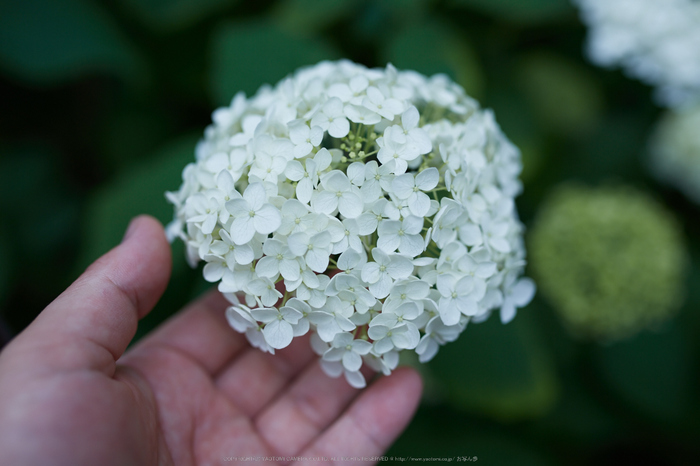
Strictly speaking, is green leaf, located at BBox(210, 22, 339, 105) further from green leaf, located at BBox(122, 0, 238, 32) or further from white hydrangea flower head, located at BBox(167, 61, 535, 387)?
white hydrangea flower head, located at BBox(167, 61, 535, 387)

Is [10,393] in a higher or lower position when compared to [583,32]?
lower

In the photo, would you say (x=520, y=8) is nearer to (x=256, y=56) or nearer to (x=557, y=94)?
(x=557, y=94)

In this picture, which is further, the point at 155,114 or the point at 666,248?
the point at 155,114

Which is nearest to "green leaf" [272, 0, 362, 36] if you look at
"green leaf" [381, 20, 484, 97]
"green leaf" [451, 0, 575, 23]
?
"green leaf" [381, 20, 484, 97]

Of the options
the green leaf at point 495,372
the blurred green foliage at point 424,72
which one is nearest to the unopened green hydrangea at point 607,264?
the blurred green foliage at point 424,72

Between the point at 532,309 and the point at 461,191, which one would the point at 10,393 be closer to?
the point at 461,191

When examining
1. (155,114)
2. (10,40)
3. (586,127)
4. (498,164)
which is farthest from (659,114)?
(10,40)

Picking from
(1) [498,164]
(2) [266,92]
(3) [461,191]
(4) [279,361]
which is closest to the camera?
(3) [461,191]
